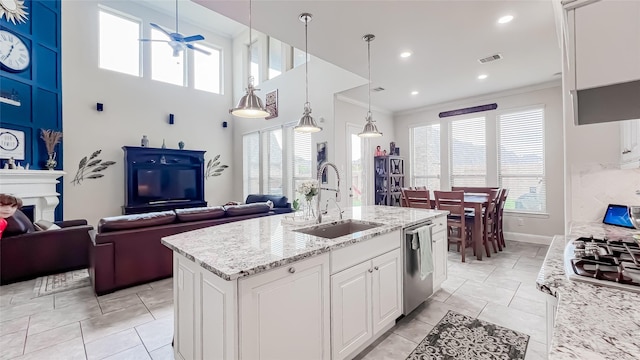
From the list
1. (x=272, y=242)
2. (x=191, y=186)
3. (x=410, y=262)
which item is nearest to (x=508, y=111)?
(x=410, y=262)

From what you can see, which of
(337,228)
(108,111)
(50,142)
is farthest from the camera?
(108,111)

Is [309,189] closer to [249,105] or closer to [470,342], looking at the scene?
[249,105]

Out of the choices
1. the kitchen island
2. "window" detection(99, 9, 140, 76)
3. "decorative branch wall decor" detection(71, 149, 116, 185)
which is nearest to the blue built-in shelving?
"decorative branch wall decor" detection(71, 149, 116, 185)

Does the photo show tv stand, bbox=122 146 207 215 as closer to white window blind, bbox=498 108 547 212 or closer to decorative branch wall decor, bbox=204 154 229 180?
decorative branch wall decor, bbox=204 154 229 180

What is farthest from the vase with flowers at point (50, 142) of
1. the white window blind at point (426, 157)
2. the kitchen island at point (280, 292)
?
the white window blind at point (426, 157)

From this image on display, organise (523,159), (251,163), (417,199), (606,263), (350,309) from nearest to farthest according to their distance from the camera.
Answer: (606,263) < (350,309) < (417,199) < (523,159) < (251,163)

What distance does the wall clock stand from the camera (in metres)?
4.40

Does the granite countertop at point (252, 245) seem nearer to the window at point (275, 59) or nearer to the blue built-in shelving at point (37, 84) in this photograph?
the blue built-in shelving at point (37, 84)

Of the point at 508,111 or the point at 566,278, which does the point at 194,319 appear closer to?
the point at 566,278

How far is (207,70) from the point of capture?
25.3 feet

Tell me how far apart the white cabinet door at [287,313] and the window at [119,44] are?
7.14 meters

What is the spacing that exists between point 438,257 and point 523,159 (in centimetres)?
366

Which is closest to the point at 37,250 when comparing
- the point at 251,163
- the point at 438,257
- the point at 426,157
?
the point at 251,163

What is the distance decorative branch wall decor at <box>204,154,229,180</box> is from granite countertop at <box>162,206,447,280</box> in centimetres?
573
